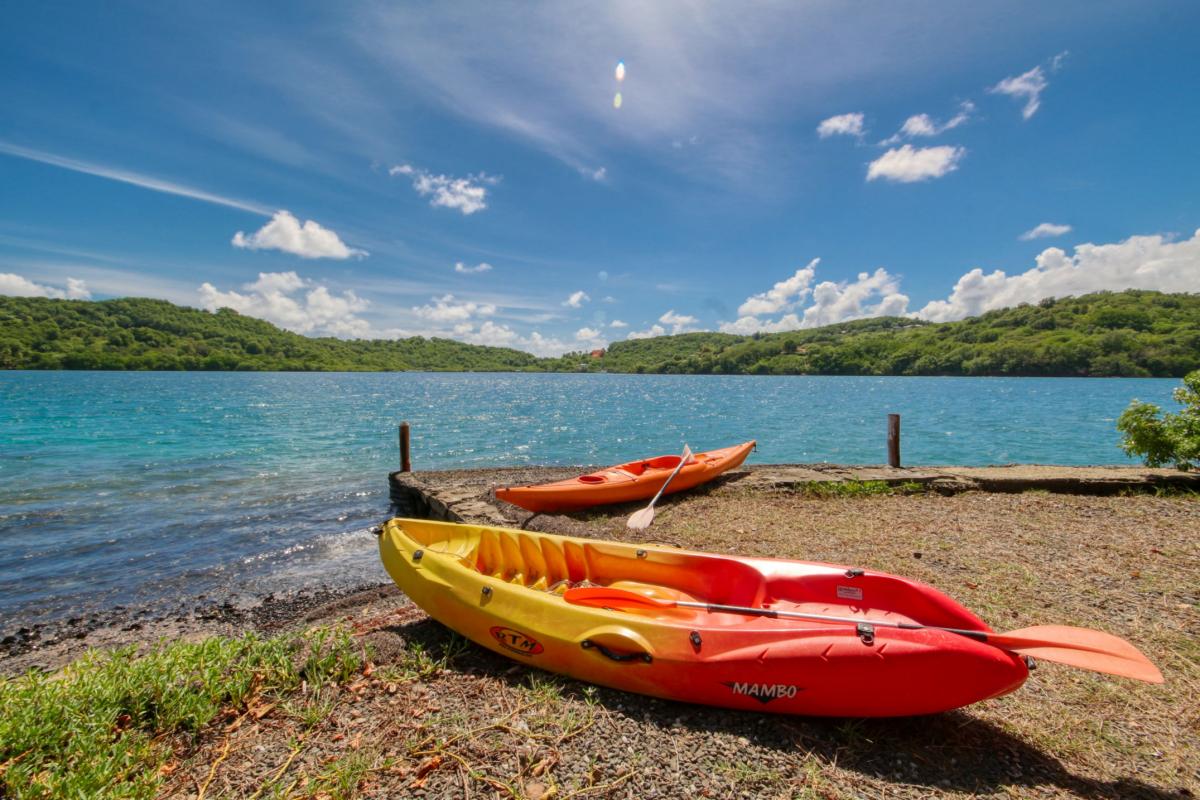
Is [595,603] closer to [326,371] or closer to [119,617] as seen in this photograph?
[119,617]

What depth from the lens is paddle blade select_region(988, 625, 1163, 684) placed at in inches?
116

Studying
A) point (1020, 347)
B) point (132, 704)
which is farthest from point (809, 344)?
point (132, 704)

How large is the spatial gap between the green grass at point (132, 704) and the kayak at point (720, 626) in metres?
1.03

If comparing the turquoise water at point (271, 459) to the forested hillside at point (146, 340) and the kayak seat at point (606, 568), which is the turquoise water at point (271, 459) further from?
the forested hillside at point (146, 340)

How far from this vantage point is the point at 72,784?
2.60 meters

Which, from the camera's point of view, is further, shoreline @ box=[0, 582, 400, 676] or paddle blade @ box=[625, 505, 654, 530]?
paddle blade @ box=[625, 505, 654, 530]

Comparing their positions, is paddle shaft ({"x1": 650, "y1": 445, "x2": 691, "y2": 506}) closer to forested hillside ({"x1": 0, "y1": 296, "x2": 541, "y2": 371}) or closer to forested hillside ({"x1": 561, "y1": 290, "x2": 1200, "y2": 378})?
forested hillside ({"x1": 561, "y1": 290, "x2": 1200, "y2": 378})

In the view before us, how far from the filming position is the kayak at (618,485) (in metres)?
9.17

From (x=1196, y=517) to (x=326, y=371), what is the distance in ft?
568

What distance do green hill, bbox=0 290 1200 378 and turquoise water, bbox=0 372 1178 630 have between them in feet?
203

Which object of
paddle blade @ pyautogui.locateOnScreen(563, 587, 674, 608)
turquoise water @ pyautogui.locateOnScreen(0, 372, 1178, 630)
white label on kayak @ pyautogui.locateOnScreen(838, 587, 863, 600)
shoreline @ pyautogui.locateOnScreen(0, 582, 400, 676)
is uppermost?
white label on kayak @ pyautogui.locateOnScreen(838, 587, 863, 600)

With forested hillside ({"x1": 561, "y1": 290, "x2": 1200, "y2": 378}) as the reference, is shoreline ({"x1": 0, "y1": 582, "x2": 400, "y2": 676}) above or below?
below

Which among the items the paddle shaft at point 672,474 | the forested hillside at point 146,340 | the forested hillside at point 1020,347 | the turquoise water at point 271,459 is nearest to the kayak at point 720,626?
the paddle shaft at point 672,474

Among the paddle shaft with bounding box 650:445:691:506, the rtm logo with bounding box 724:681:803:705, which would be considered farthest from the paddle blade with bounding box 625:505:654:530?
the rtm logo with bounding box 724:681:803:705
